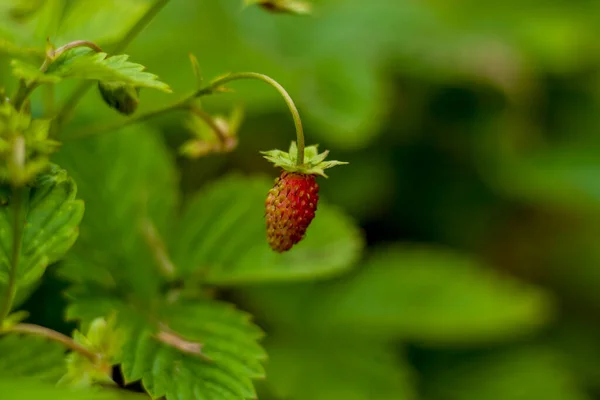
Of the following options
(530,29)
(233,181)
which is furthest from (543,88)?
(233,181)

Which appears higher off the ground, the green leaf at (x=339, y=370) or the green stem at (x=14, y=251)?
the green stem at (x=14, y=251)

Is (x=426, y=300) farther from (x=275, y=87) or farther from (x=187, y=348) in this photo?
(x=275, y=87)

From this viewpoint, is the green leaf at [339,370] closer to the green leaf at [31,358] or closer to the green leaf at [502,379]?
the green leaf at [502,379]

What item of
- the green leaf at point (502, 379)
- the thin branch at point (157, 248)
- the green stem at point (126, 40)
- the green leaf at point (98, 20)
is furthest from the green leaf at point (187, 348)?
the green leaf at point (502, 379)

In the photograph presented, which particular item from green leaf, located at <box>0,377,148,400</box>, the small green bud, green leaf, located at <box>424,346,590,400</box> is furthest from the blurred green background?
green leaf, located at <box>0,377,148,400</box>

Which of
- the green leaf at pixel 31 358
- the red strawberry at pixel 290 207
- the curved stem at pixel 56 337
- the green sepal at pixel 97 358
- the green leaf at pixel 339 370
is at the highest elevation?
the red strawberry at pixel 290 207

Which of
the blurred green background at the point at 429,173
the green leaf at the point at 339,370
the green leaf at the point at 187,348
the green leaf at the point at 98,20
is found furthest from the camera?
the blurred green background at the point at 429,173

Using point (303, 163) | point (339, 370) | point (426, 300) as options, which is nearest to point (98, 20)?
point (303, 163)

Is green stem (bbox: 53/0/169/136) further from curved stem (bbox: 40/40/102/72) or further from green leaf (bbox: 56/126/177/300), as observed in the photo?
green leaf (bbox: 56/126/177/300)
